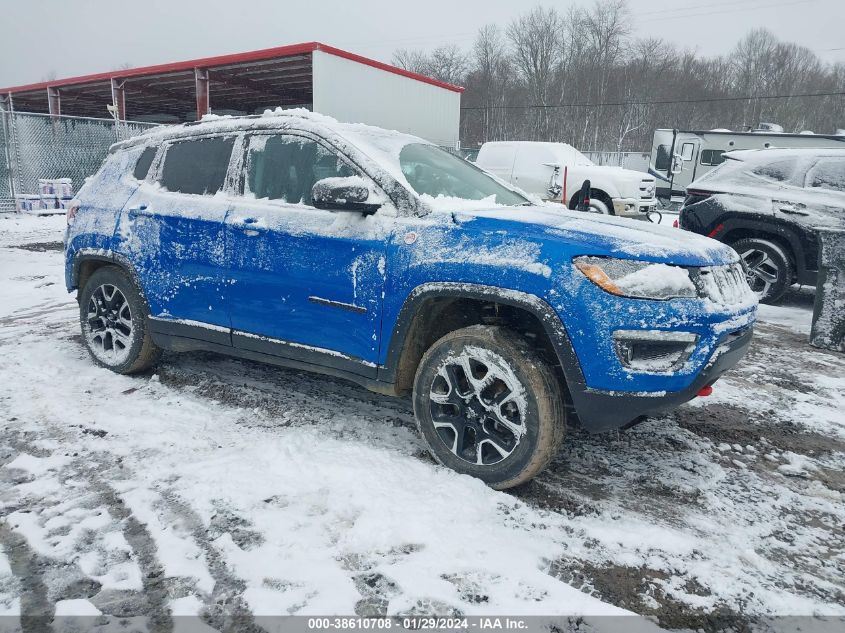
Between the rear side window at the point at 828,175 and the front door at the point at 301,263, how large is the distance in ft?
19.8

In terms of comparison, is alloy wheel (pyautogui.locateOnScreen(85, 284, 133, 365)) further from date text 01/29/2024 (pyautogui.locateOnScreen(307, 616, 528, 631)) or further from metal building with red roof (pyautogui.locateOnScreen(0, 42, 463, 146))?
metal building with red roof (pyautogui.locateOnScreen(0, 42, 463, 146))

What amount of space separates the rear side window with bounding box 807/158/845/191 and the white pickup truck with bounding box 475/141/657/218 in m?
5.56

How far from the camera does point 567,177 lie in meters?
12.9

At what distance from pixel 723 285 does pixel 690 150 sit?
20.3 m

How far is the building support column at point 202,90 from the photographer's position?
1997 cm

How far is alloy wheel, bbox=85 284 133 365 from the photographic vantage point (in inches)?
162

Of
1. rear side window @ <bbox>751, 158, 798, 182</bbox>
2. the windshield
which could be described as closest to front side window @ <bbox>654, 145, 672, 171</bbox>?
rear side window @ <bbox>751, 158, 798, 182</bbox>

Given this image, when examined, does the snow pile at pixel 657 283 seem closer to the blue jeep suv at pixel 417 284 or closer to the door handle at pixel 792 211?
the blue jeep suv at pixel 417 284

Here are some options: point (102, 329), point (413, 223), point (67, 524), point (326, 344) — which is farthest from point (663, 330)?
point (102, 329)

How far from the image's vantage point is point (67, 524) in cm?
244

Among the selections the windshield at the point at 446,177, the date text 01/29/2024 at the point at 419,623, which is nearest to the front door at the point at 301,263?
the windshield at the point at 446,177

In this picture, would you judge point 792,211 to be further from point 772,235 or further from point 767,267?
point 767,267

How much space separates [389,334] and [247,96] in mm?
26678

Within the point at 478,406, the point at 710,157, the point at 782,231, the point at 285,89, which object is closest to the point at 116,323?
the point at 478,406
